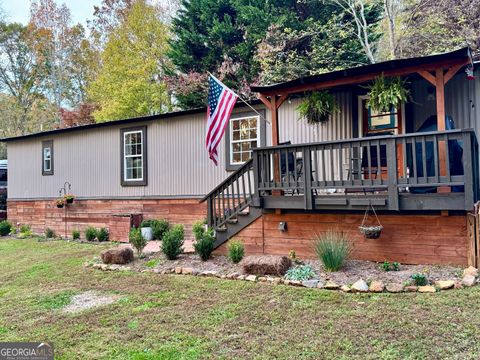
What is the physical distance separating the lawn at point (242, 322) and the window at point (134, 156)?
5.07 m

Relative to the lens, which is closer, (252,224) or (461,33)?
(252,224)

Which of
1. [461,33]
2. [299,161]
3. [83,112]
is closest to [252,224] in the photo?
[299,161]

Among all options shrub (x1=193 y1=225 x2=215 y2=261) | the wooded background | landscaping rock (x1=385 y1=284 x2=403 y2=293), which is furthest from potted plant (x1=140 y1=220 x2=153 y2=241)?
the wooded background

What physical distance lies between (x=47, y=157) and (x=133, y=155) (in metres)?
3.94

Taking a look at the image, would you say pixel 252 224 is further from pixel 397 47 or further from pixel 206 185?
pixel 397 47

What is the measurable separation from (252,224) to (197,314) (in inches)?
101

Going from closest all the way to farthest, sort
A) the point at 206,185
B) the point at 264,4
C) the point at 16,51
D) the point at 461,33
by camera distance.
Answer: the point at 206,185
the point at 461,33
the point at 264,4
the point at 16,51

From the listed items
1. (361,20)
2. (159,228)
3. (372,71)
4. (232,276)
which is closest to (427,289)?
(232,276)

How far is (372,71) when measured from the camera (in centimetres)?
546

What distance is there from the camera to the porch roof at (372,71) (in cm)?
478

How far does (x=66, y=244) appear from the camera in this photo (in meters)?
9.38

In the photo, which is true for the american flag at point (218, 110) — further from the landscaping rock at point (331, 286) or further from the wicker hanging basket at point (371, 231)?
the landscaping rock at point (331, 286)

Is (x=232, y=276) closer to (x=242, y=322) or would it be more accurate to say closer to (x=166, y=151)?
(x=242, y=322)

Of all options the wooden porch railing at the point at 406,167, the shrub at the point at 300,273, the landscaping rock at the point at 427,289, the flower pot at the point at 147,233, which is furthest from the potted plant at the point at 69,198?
the landscaping rock at the point at 427,289
